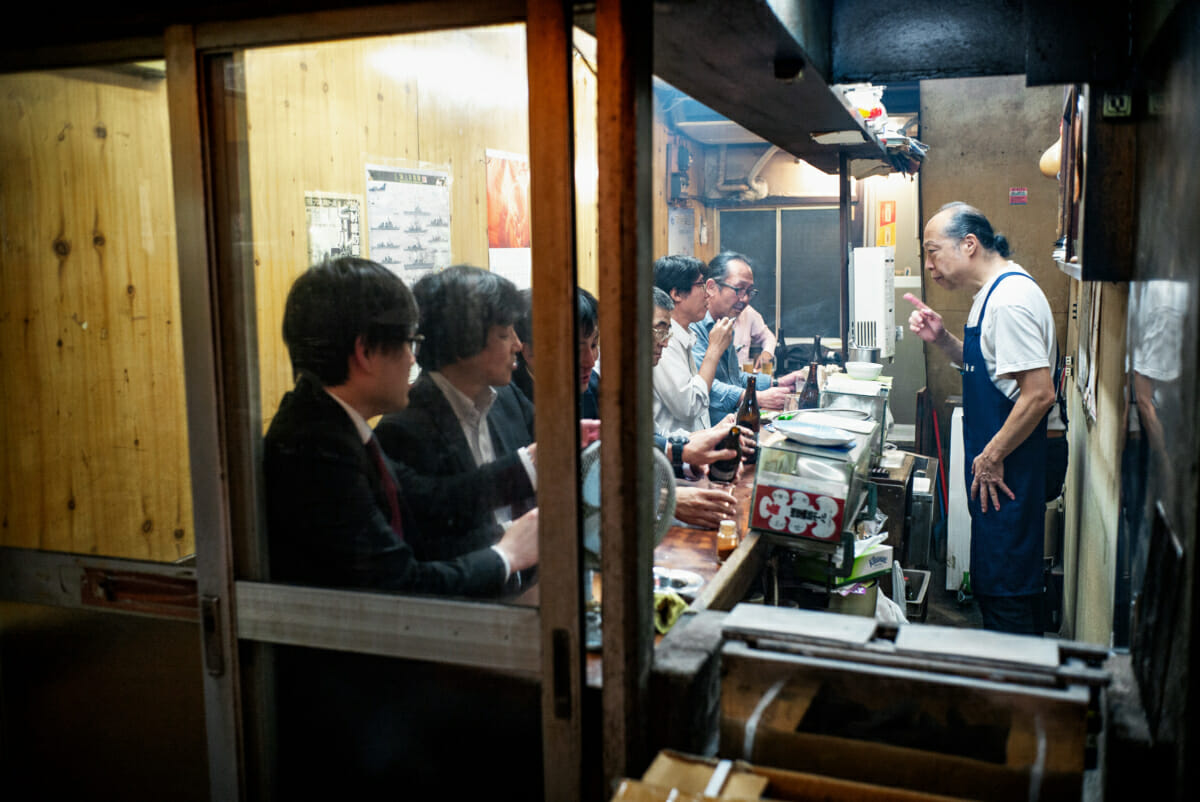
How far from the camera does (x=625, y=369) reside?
1696 mm

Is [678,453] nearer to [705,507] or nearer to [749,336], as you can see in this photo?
[705,507]

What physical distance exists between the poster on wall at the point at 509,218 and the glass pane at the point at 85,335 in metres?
0.76

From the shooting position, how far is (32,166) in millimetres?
2275

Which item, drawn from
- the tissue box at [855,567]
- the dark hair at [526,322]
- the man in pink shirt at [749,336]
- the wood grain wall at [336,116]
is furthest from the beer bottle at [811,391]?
the dark hair at [526,322]

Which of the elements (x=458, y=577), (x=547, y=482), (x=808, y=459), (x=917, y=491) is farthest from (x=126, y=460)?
(x=917, y=491)

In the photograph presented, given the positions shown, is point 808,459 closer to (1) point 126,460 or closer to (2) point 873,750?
(2) point 873,750

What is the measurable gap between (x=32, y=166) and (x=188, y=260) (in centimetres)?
66

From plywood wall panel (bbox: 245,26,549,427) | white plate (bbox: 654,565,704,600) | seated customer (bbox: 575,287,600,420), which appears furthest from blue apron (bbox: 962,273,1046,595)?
plywood wall panel (bbox: 245,26,549,427)

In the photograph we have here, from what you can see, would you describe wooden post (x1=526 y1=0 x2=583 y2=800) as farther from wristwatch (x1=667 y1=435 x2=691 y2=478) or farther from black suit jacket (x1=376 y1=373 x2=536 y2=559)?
wristwatch (x1=667 y1=435 x2=691 y2=478)

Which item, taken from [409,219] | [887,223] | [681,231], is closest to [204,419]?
[409,219]

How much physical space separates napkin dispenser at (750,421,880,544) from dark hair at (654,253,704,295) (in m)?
2.69

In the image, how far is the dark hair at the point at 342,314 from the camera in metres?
1.94

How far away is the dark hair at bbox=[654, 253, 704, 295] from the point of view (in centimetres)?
549

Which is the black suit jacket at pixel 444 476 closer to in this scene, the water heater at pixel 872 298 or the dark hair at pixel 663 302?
the dark hair at pixel 663 302
